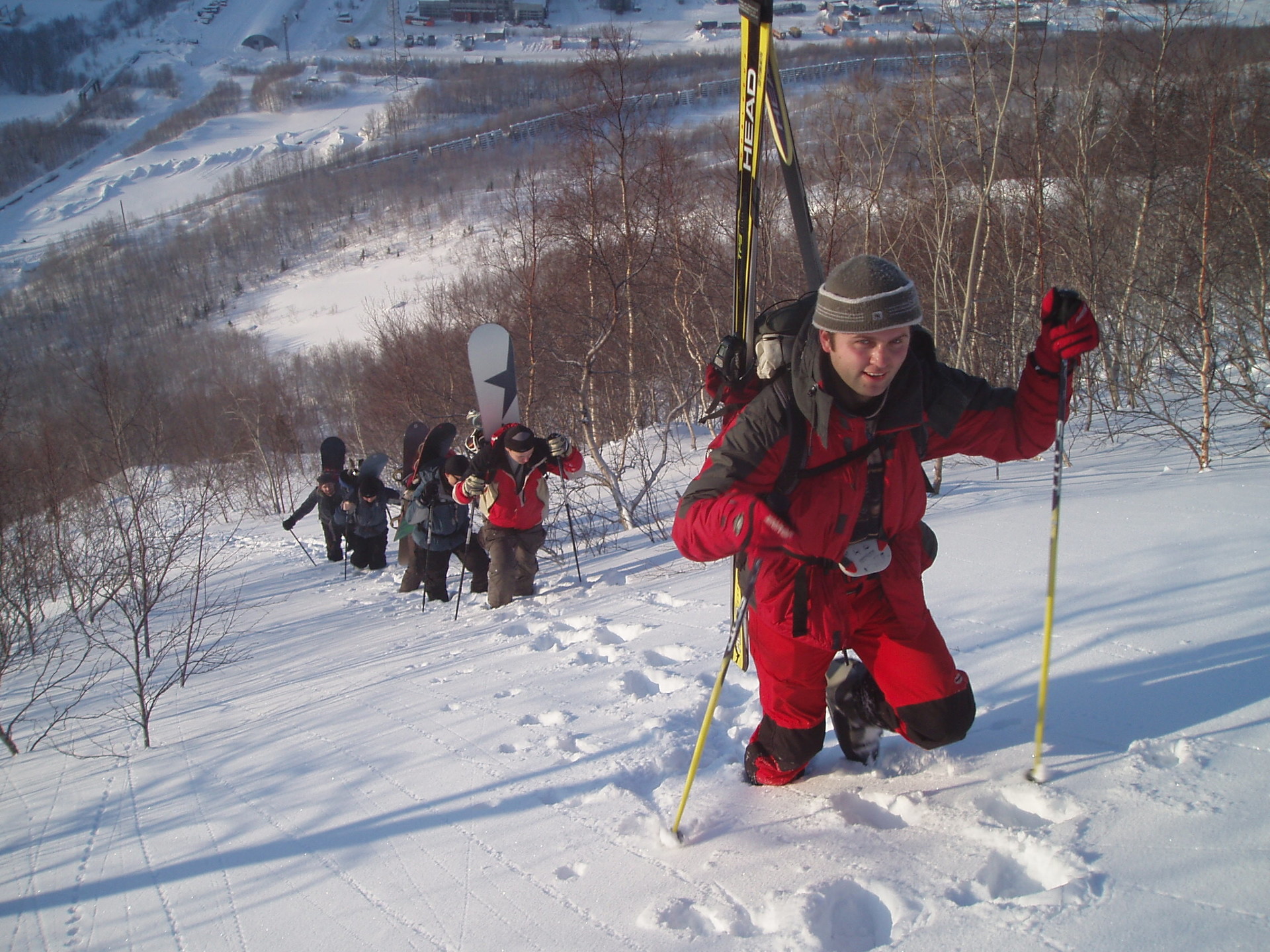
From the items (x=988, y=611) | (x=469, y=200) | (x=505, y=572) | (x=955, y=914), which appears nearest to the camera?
(x=955, y=914)

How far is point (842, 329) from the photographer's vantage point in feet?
6.15

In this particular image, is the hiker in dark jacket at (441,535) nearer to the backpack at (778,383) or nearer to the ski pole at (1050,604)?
the backpack at (778,383)

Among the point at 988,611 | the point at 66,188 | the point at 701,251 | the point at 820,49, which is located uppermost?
the point at 820,49

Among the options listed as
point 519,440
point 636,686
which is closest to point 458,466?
point 519,440

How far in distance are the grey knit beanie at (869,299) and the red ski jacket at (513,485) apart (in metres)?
3.77

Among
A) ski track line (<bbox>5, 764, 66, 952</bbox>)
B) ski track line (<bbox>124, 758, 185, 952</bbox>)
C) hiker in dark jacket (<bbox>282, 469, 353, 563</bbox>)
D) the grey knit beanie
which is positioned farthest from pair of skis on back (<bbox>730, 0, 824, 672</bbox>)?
hiker in dark jacket (<bbox>282, 469, 353, 563</bbox>)

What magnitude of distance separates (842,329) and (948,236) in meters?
8.28

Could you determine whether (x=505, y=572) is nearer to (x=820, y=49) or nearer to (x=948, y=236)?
(x=948, y=236)

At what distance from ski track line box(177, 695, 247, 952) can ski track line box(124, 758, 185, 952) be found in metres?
0.15

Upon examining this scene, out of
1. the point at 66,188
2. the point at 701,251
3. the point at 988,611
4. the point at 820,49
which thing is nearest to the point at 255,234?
the point at 66,188

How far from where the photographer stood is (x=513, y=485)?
5578 mm

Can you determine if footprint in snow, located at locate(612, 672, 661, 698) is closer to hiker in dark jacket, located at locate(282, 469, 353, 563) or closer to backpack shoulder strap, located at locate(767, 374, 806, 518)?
backpack shoulder strap, located at locate(767, 374, 806, 518)

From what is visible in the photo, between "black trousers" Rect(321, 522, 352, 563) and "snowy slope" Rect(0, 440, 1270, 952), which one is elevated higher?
"snowy slope" Rect(0, 440, 1270, 952)

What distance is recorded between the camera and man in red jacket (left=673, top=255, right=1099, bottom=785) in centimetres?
190
